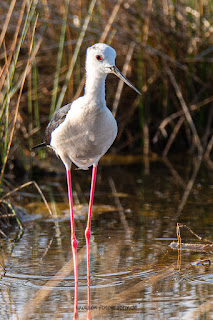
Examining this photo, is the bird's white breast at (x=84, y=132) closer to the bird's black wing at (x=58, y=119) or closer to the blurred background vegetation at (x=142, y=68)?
the bird's black wing at (x=58, y=119)

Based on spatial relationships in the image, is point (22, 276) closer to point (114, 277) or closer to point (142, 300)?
point (114, 277)

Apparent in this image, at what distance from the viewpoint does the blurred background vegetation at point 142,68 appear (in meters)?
6.97

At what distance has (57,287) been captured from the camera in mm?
3443

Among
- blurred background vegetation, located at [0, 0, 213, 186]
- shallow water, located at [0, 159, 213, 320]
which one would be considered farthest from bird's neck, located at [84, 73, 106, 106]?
blurred background vegetation, located at [0, 0, 213, 186]

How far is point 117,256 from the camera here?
12.9 ft

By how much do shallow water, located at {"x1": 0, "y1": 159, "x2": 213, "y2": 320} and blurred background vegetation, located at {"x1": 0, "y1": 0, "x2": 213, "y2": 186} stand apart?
1.18 m

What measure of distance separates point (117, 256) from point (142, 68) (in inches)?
152

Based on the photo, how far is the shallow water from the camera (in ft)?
10.0

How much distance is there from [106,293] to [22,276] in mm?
600

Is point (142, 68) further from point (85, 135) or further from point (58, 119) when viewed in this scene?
point (85, 135)

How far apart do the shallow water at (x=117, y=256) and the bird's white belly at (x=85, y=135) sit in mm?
682

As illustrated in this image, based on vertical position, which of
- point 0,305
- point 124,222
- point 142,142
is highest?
point 142,142

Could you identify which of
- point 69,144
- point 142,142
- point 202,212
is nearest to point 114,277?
point 69,144

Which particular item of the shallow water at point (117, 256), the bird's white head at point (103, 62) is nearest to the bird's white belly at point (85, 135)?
the bird's white head at point (103, 62)
